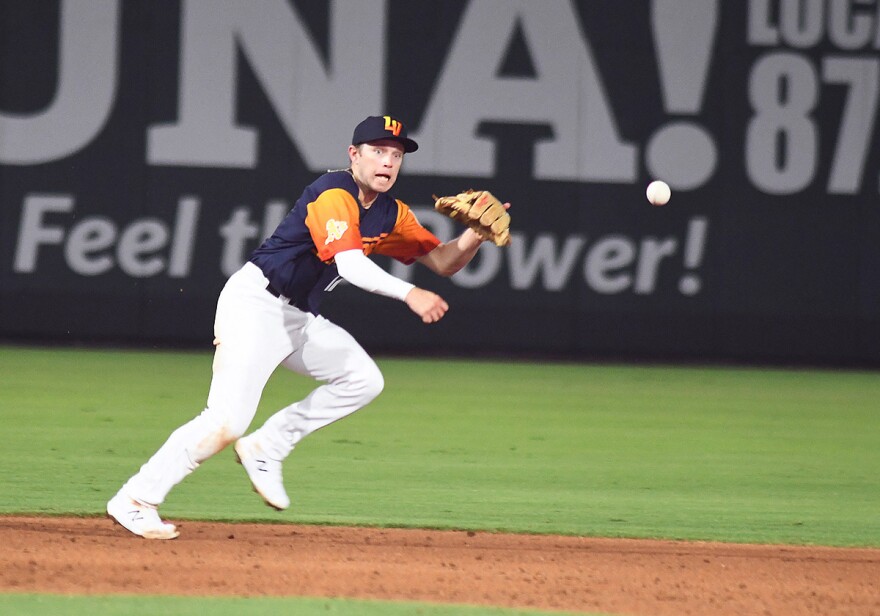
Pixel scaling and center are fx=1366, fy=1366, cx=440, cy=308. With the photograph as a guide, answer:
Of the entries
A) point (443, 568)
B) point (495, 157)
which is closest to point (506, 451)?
point (443, 568)

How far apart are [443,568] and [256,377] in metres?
1.09

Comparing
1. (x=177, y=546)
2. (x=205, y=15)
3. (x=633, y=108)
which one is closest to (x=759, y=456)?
(x=177, y=546)

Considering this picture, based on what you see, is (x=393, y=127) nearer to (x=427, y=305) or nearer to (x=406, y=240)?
(x=406, y=240)

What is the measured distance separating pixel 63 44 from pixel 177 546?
9.77 metres

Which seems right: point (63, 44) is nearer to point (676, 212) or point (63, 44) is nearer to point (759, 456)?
point (676, 212)

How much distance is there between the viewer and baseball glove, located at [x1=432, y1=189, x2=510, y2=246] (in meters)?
5.99

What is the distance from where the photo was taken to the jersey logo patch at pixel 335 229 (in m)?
5.54

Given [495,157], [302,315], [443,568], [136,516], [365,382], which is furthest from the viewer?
[495,157]

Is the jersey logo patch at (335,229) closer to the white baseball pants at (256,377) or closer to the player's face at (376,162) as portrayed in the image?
the player's face at (376,162)

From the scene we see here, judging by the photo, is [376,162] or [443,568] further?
[376,162]

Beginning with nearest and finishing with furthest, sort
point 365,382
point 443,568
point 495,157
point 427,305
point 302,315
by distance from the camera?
point 427,305 < point 443,568 < point 302,315 < point 365,382 < point 495,157

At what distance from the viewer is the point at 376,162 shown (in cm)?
577

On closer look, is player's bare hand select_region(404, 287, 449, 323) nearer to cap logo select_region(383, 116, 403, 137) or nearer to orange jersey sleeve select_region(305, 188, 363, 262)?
orange jersey sleeve select_region(305, 188, 363, 262)

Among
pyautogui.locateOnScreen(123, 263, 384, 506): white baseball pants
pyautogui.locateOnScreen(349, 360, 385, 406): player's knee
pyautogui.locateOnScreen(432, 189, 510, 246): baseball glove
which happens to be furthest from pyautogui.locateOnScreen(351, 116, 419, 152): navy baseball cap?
pyautogui.locateOnScreen(349, 360, 385, 406): player's knee
